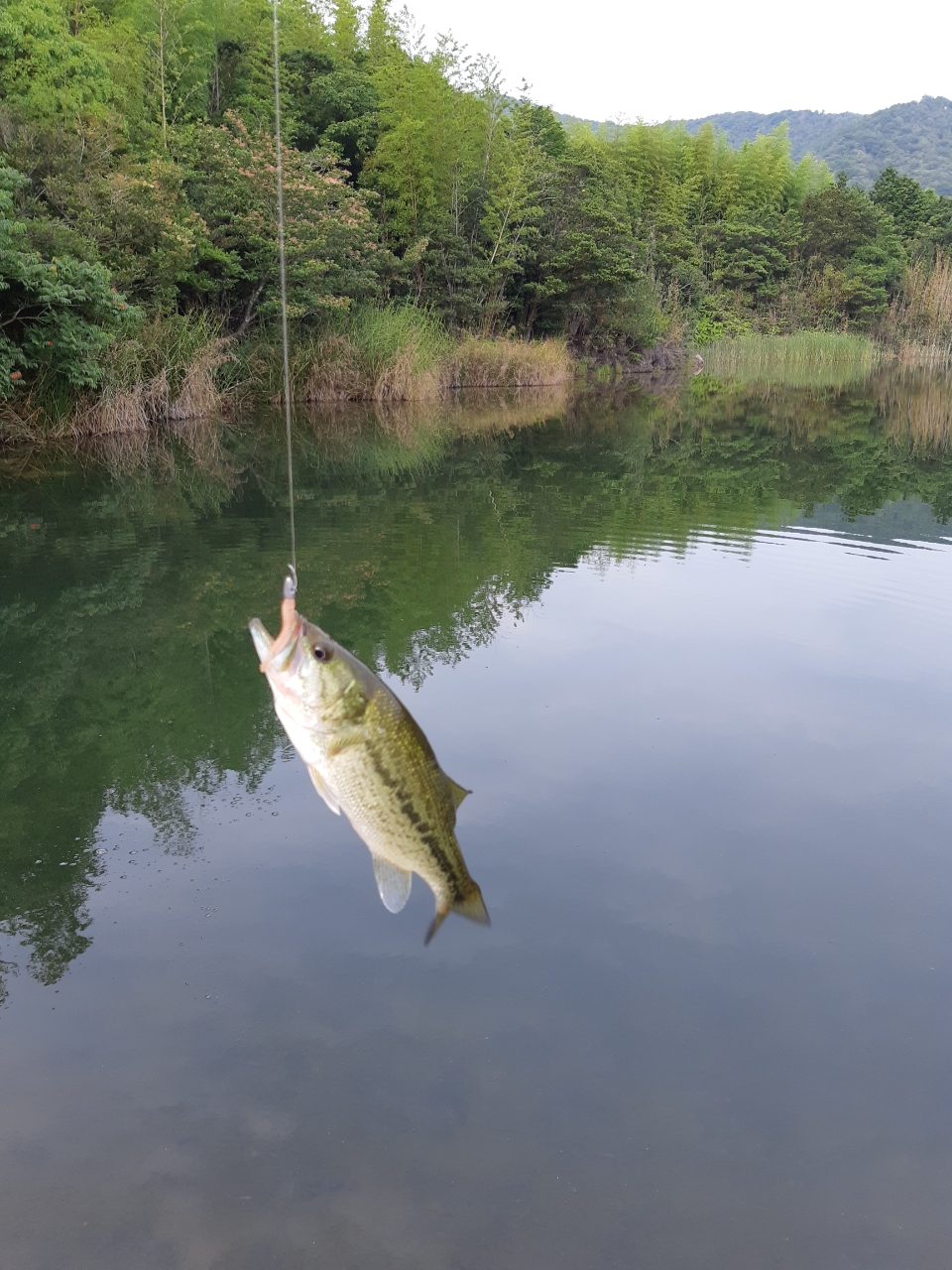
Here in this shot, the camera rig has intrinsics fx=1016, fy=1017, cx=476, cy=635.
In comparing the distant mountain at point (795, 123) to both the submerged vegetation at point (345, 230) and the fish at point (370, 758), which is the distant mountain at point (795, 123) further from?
the fish at point (370, 758)

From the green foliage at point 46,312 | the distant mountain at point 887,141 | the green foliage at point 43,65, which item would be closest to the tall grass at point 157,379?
the green foliage at point 46,312

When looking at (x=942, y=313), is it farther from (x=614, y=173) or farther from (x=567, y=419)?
(x=567, y=419)

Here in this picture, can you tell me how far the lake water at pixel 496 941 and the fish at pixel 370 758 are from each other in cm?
104

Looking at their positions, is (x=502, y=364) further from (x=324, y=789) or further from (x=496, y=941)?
(x=324, y=789)

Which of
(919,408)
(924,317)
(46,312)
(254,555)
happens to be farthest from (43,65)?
(924,317)

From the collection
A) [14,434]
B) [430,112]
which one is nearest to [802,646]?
[14,434]

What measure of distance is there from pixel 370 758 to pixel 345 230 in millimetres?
19382

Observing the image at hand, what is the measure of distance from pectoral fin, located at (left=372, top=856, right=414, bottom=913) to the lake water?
99 cm

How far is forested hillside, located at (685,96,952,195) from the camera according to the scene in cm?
10375

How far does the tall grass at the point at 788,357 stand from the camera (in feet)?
114

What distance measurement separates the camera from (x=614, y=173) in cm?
3291

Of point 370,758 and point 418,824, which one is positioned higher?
point 370,758

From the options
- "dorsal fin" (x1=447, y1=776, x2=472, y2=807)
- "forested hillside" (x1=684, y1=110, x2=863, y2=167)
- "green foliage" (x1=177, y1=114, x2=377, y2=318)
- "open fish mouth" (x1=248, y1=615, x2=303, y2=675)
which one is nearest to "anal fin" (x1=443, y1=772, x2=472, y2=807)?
"dorsal fin" (x1=447, y1=776, x2=472, y2=807)

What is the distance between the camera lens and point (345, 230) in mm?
19344
